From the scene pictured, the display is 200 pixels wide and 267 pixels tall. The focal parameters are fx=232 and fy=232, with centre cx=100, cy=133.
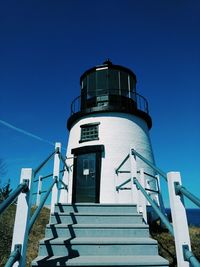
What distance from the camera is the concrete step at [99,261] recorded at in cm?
311

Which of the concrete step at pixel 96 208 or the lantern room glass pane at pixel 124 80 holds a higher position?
the lantern room glass pane at pixel 124 80

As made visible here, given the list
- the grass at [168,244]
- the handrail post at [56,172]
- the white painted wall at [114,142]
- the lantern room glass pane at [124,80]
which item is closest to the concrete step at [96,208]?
the handrail post at [56,172]

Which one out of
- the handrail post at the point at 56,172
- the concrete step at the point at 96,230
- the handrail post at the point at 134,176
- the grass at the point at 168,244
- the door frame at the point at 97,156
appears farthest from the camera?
the door frame at the point at 97,156

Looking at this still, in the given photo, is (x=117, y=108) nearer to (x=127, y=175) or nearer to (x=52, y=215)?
(x=127, y=175)

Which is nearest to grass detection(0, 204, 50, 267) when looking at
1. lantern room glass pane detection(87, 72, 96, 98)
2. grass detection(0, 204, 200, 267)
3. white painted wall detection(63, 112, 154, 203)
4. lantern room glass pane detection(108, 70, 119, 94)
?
grass detection(0, 204, 200, 267)

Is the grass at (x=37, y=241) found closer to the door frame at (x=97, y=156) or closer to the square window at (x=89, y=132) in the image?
the door frame at (x=97, y=156)

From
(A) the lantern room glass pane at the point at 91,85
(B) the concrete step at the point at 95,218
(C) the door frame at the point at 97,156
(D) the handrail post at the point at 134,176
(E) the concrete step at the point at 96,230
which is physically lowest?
(E) the concrete step at the point at 96,230

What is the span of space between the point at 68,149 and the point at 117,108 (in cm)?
282

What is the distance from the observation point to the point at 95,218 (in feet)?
14.6

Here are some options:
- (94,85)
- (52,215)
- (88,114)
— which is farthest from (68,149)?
(52,215)

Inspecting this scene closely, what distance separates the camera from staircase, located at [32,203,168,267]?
126 inches

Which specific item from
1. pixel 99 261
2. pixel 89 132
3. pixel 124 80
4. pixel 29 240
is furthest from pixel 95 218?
pixel 124 80

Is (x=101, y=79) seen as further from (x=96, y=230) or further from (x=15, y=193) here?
(x=15, y=193)

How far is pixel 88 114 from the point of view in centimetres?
1008
